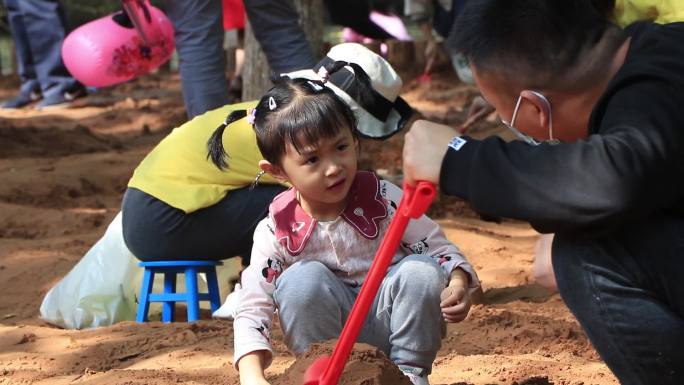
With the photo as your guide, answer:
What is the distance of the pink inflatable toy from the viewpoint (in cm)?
546

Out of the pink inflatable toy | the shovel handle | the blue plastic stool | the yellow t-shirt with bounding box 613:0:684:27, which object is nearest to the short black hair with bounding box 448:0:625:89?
the shovel handle

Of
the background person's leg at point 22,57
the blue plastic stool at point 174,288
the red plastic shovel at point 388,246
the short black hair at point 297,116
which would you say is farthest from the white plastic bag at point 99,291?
the background person's leg at point 22,57

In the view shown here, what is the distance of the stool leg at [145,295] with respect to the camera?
3590mm

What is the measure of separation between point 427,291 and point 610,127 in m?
0.68

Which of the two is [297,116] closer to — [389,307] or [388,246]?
[389,307]

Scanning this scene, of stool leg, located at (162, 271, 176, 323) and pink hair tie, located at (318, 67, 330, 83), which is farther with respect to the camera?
stool leg, located at (162, 271, 176, 323)

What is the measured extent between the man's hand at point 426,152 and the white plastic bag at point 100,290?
209 cm

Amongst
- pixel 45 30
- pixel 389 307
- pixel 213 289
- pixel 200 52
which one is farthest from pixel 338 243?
pixel 45 30

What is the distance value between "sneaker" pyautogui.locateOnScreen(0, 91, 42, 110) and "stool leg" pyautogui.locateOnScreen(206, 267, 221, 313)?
16.9 ft

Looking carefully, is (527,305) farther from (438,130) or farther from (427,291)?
(438,130)

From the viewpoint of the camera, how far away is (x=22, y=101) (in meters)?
8.41

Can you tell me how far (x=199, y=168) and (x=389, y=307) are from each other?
3.89 feet

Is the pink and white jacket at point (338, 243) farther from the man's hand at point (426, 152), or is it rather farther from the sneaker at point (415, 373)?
the man's hand at point (426, 152)

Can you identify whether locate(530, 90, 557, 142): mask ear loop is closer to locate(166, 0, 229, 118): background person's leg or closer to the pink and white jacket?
the pink and white jacket
